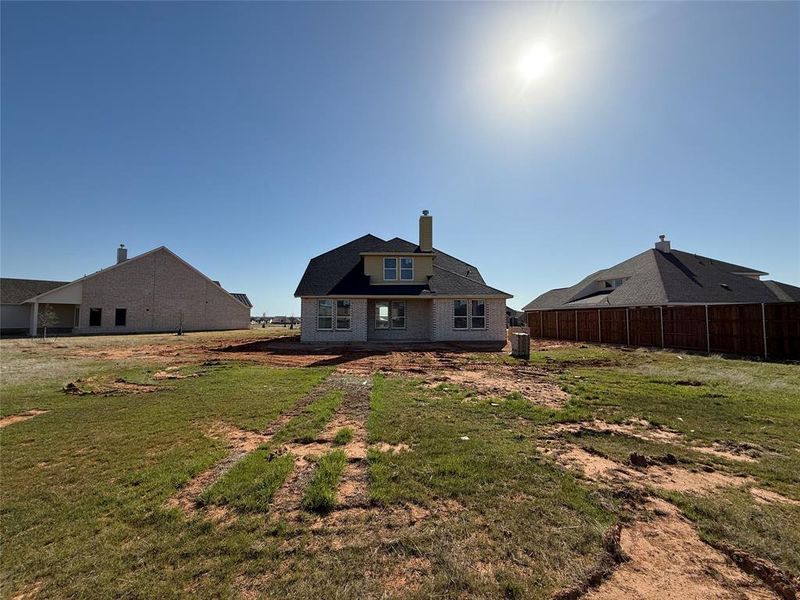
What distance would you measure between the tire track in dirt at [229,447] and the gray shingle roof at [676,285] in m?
21.2

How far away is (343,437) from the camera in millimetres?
4910

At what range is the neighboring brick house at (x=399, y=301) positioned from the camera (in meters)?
18.4

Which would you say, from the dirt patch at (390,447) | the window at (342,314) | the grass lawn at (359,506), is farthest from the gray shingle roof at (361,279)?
the dirt patch at (390,447)

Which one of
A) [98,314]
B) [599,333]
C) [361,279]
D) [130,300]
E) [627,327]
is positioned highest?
[361,279]

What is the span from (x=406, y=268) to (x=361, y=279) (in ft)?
8.46

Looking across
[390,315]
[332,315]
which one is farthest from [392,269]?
[332,315]

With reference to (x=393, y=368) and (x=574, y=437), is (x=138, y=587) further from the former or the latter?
(x=393, y=368)

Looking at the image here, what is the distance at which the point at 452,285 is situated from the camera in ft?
62.7

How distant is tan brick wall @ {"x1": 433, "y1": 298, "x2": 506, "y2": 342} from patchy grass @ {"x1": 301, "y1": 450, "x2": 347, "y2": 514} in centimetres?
1473

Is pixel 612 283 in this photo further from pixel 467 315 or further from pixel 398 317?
pixel 398 317

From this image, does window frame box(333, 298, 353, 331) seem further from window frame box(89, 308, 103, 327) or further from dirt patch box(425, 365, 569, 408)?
window frame box(89, 308, 103, 327)

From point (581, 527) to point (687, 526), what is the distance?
0.92 meters

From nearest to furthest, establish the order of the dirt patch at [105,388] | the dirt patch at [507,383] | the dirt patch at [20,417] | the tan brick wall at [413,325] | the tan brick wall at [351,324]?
the dirt patch at [20,417] → the dirt patch at [507,383] → the dirt patch at [105,388] → the tan brick wall at [351,324] → the tan brick wall at [413,325]

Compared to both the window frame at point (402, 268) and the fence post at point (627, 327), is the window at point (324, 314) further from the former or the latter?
the fence post at point (627, 327)
